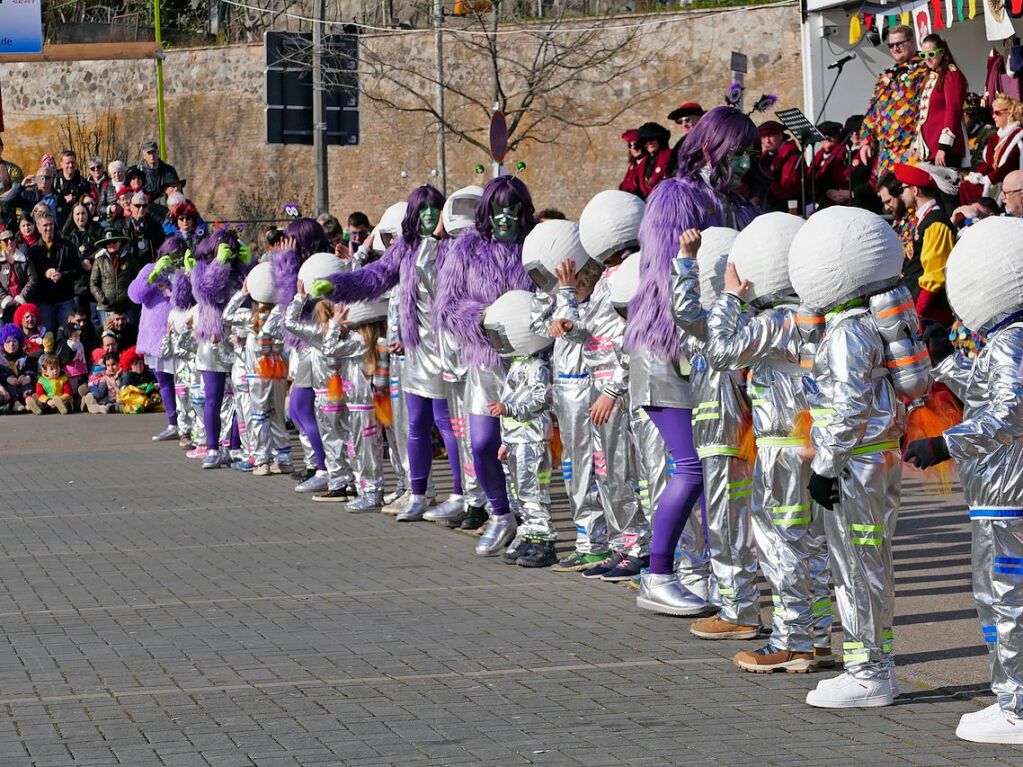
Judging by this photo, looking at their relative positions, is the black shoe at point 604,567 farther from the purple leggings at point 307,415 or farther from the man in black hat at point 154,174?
the man in black hat at point 154,174

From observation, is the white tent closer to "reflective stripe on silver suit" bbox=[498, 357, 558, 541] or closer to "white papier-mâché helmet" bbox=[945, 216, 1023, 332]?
"reflective stripe on silver suit" bbox=[498, 357, 558, 541]

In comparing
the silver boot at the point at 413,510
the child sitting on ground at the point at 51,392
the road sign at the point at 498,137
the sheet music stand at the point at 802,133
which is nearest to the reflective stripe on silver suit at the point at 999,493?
the silver boot at the point at 413,510

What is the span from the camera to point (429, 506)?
39.1 feet

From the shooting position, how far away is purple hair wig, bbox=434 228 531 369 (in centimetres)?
1015

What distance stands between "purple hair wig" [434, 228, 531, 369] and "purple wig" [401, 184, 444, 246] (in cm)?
83

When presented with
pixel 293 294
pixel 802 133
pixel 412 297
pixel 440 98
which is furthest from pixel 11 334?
pixel 440 98

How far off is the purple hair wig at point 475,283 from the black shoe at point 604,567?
1421 millimetres

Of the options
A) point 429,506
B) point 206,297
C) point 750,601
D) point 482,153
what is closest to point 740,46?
point 482,153

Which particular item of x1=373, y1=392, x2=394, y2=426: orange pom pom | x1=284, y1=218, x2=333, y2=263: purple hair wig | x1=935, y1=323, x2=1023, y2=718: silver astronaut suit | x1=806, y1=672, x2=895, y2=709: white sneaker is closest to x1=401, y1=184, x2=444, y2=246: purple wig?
x1=373, y1=392, x2=394, y2=426: orange pom pom

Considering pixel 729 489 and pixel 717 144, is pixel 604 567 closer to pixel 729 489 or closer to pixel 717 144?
pixel 729 489

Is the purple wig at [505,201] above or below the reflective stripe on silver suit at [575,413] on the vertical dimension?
above

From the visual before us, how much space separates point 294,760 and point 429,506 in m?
6.26

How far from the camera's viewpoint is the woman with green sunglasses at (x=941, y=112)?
46.8 feet

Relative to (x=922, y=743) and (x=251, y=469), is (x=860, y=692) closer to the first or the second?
(x=922, y=743)
